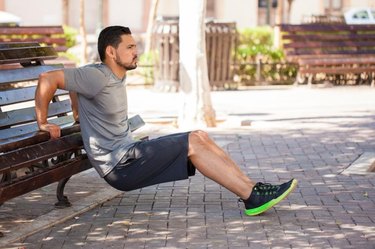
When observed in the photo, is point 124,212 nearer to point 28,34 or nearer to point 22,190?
point 22,190

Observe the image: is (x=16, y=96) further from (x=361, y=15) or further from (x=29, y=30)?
(x=361, y=15)

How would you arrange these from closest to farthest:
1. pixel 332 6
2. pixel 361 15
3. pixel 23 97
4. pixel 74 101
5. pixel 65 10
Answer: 1. pixel 74 101
2. pixel 23 97
3. pixel 361 15
4. pixel 65 10
5. pixel 332 6

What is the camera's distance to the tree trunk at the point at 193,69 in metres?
11.8

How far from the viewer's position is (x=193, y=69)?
11766 mm

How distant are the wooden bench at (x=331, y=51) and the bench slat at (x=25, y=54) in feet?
33.6

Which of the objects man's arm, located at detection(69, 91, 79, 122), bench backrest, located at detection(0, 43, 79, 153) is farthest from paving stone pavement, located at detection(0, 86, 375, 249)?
man's arm, located at detection(69, 91, 79, 122)

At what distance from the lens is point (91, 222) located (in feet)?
22.3

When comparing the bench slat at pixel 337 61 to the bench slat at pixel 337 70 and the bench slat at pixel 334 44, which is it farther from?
the bench slat at pixel 334 44

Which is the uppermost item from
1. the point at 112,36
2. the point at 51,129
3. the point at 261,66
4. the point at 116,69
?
the point at 112,36

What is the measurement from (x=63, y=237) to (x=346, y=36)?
1341 centimetres

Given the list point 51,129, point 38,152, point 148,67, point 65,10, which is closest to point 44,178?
point 38,152

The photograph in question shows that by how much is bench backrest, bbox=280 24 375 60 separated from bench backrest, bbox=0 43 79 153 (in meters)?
10.5

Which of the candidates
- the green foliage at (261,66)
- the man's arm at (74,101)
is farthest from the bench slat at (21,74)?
the green foliage at (261,66)

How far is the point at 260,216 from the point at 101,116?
131 cm
